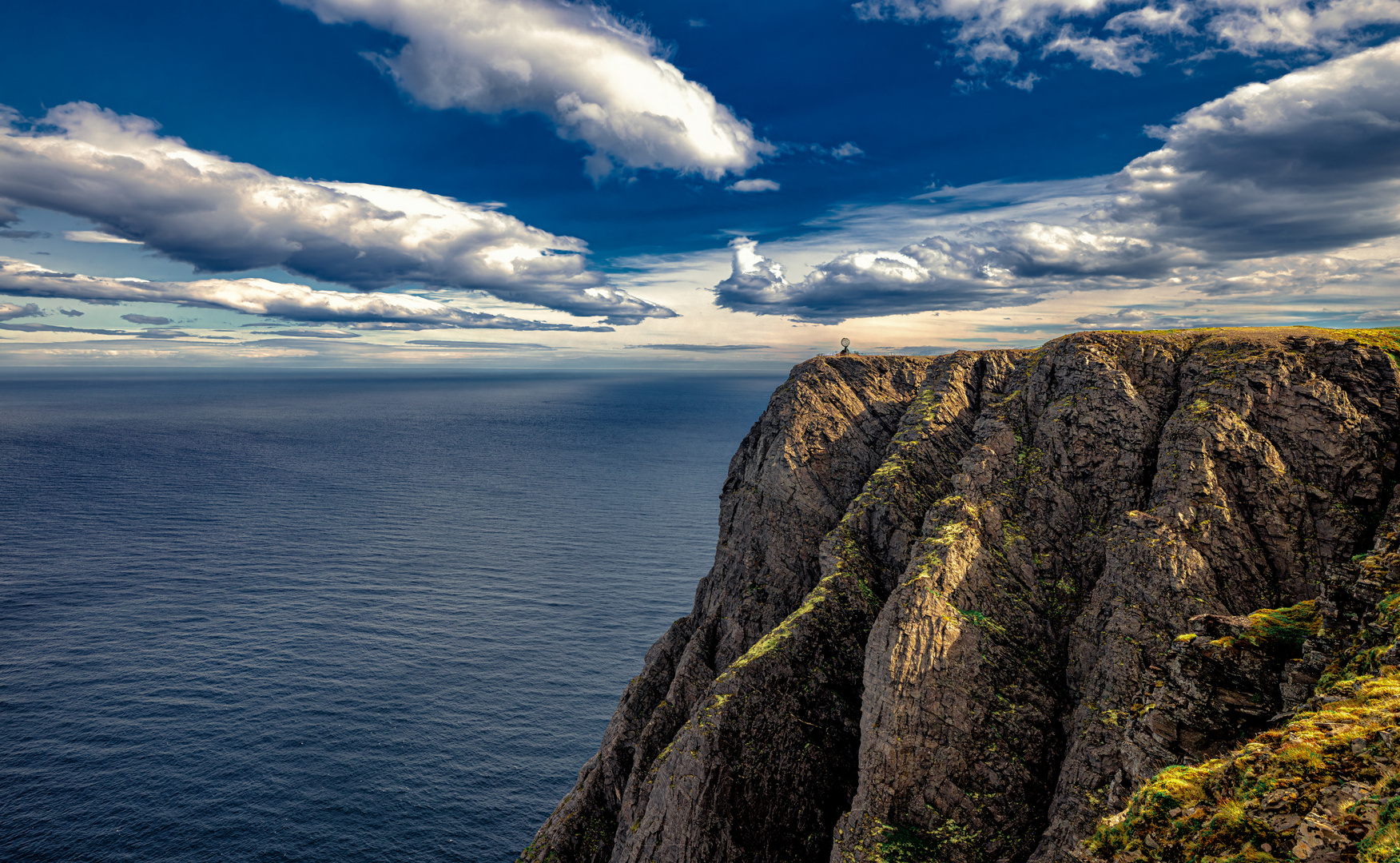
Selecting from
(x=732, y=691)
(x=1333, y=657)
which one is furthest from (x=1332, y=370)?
(x=732, y=691)

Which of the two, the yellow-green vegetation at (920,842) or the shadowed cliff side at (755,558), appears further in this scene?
the shadowed cliff side at (755,558)

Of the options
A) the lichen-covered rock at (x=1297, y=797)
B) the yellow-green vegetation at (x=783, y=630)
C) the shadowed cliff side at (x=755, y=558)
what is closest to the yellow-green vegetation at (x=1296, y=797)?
the lichen-covered rock at (x=1297, y=797)

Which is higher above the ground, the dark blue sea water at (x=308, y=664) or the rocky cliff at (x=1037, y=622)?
the rocky cliff at (x=1037, y=622)

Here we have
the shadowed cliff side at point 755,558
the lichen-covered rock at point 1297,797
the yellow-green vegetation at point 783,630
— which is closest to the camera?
the lichen-covered rock at point 1297,797

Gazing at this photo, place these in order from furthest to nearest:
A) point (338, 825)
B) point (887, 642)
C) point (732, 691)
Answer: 1. point (338, 825)
2. point (732, 691)
3. point (887, 642)

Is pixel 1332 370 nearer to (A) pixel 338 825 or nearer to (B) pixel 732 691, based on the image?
(B) pixel 732 691

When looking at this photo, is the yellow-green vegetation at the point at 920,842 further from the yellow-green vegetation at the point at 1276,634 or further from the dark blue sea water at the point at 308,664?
the dark blue sea water at the point at 308,664

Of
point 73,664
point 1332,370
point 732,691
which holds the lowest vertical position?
point 73,664

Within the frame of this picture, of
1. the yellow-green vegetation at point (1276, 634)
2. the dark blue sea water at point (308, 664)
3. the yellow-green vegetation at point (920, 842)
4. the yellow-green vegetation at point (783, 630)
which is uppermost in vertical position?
the yellow-green vegetation at point (1276, 634)

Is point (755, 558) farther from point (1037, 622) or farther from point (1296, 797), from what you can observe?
point (1296, 797)
